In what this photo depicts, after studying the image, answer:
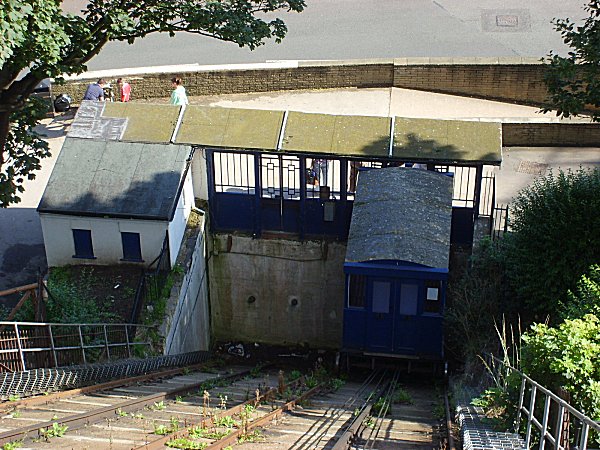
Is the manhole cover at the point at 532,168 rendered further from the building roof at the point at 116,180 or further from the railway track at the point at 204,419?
the building roof at the point at 116,180

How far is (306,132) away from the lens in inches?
645

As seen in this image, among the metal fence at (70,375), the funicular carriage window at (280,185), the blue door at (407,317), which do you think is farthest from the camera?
the funicular carriage window at (280,185)

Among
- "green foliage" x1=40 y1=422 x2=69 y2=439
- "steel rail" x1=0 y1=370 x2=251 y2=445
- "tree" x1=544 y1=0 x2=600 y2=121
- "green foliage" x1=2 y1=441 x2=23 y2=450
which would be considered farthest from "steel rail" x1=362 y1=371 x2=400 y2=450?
"tree" x1=544 y1=0 x2=600 y2=121

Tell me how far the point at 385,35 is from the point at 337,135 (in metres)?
10.8

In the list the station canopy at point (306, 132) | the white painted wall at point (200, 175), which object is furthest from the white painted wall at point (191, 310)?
the station canopy at point (306, 132)

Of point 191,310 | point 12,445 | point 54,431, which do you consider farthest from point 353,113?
point 12,445

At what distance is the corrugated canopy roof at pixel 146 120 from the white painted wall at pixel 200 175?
763 mm

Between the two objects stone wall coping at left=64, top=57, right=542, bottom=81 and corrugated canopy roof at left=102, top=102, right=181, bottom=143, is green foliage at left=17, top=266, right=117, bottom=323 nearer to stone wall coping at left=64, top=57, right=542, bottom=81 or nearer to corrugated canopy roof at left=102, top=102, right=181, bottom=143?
corrugated canopy roof at left=102, top=102, right=181, bottom=143

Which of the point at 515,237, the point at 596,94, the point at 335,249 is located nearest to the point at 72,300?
the point at 335,249

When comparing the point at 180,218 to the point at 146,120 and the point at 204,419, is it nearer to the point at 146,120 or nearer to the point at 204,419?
the point at 146,120

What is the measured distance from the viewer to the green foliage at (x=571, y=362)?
27.3ft

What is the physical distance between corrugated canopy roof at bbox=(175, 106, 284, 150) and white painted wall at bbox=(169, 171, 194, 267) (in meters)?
0.86

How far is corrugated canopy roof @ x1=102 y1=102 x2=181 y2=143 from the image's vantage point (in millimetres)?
16531

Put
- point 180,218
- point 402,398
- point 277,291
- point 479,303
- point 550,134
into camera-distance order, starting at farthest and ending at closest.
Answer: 1. point 550,134
2. point 277,291
3. point 180,218
4. point 479,303
5. point 402,398
